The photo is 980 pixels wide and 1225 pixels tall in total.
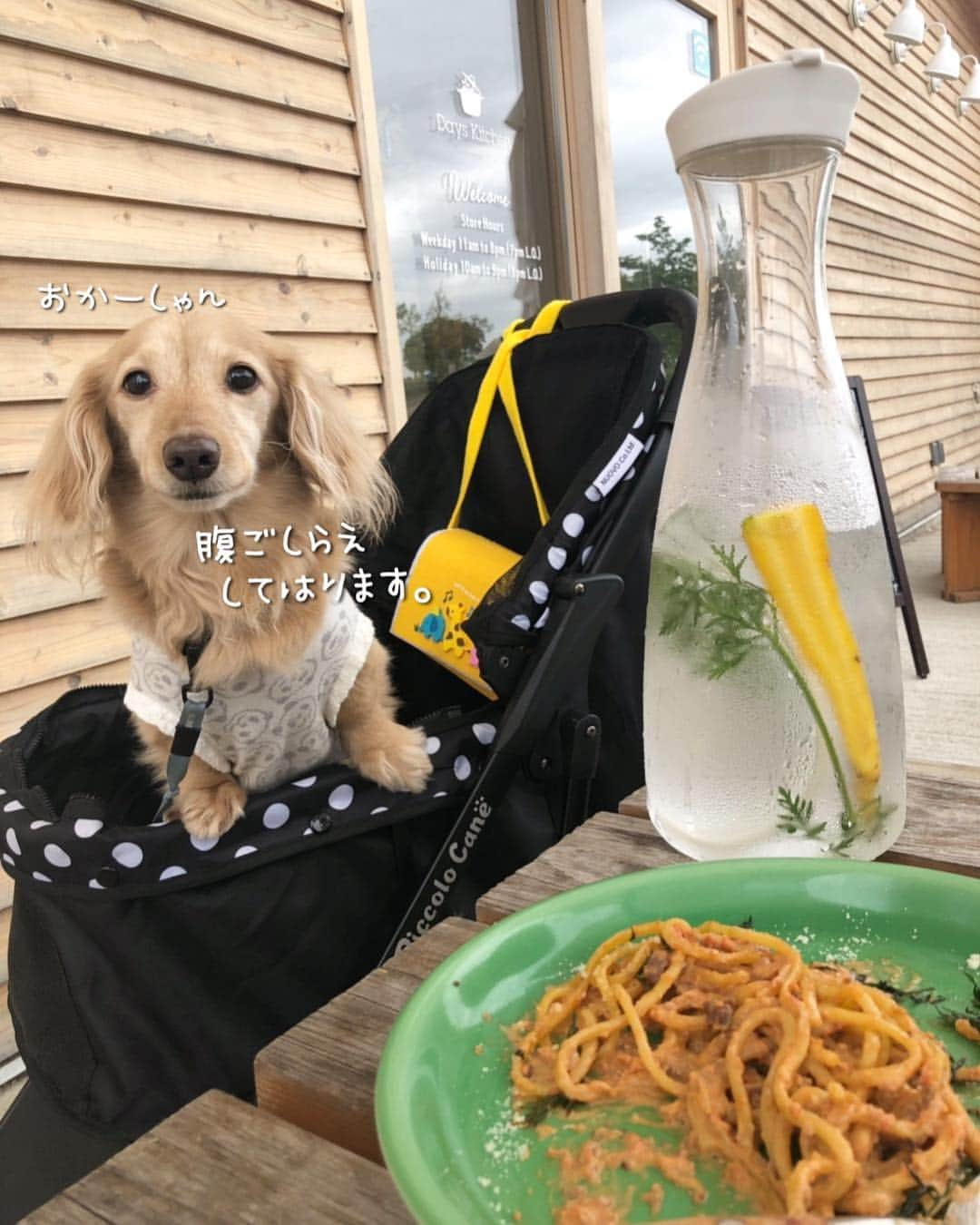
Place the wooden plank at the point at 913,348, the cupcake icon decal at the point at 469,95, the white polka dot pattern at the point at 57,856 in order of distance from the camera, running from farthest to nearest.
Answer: the wooden plank at the point at 913,348
the cupcake icon decal at the point at 469,95
the white polka dot pattern at the point at 57,856

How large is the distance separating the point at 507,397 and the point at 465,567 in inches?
11.8

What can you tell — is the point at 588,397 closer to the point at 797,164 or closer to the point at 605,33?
the point at 797,164

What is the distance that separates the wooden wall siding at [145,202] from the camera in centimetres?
178

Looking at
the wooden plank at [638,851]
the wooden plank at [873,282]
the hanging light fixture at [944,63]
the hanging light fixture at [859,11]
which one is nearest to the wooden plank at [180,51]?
the wooden plank at [638,851]

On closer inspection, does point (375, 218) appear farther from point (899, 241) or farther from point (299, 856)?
point (899, 241)

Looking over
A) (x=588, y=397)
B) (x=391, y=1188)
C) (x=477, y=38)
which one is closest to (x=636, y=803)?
(x=391, y=1188)

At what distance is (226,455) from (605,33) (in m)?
2.79

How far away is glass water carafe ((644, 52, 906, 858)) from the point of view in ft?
1.97

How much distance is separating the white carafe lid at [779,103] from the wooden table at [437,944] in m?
0.50

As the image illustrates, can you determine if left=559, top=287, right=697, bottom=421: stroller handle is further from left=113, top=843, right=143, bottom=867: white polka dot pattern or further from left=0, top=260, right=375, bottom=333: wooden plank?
left=113, top=843, right=143, bottom=867: white polka dot pattern

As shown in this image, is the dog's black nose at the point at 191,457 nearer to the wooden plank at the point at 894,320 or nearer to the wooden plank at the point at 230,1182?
the wooden plank at the point at 230,1182

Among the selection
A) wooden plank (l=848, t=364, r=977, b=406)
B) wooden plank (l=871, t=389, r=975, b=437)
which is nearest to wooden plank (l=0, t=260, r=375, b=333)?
wooden plank (l=848, t=364, r=977, b=406)

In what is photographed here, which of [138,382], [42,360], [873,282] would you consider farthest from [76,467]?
[873,282]

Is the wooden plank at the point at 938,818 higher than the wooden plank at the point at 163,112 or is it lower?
lower
